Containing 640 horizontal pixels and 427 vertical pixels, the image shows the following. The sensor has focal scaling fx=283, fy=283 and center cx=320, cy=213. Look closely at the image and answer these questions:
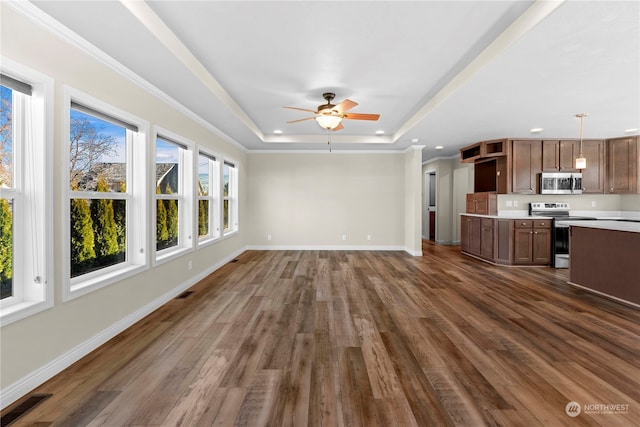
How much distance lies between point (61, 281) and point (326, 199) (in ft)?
18.5

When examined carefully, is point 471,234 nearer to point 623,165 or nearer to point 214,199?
point 623,165

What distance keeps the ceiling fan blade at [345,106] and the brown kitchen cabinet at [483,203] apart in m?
4.29

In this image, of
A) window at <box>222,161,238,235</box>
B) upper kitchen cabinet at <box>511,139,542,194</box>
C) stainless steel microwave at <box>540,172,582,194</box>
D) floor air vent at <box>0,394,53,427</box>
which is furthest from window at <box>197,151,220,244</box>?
stainless steel microwave at <box>540,172,582,194</box>

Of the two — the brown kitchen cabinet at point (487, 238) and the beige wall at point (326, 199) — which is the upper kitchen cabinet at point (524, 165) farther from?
the beige wall at point (326, 199)

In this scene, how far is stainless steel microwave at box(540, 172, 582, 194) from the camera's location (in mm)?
5707

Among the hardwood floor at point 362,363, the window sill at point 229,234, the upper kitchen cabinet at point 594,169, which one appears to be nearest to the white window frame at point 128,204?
the hardwood floor at point 362,363

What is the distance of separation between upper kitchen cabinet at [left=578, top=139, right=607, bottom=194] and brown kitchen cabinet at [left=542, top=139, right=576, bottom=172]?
23 cm

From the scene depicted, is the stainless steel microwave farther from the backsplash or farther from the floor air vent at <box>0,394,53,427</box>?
the floor air vent at <box>0,394,53,427</box>

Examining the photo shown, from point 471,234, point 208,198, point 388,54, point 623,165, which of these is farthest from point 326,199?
point 623,165

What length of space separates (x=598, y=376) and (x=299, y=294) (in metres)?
2.95

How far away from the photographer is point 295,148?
22.8ft

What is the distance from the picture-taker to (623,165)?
5.59m

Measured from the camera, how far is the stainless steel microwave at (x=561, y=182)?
225 inches

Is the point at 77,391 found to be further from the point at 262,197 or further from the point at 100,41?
the point at 262,197
